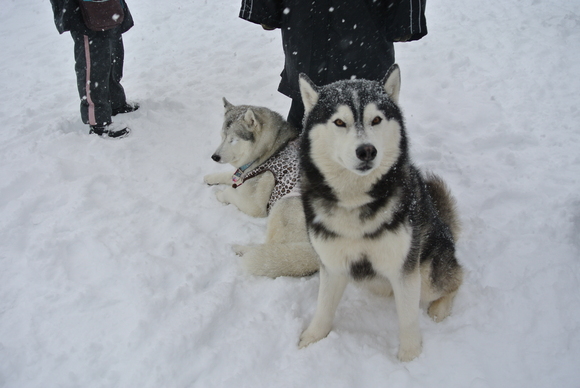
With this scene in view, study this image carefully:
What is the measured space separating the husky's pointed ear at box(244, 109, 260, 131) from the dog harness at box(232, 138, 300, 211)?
386mm

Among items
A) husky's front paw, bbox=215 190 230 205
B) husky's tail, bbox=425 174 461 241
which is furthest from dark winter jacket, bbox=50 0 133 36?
husky's tail, bbox=425 174 461 241

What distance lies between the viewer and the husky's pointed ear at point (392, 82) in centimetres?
224

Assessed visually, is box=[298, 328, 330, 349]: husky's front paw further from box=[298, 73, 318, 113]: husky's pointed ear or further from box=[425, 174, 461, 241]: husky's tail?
box=[298, 73, 318, 113]: husky's pointed ear

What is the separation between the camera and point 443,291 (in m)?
2.50

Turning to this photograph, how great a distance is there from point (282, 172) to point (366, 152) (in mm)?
1837

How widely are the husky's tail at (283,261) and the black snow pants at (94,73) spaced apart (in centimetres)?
323

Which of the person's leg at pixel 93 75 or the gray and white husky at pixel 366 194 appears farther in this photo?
the person's leg at pixel 93 75

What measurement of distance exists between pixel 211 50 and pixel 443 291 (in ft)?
21.0

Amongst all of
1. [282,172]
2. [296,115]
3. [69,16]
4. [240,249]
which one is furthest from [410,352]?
[69,16]

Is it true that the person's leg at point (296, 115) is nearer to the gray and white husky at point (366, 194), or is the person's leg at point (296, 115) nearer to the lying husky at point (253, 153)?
the lying husky at point (253, 153)

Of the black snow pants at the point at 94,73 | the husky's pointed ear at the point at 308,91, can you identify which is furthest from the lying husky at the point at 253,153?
the black snow pants at the point at 94,73

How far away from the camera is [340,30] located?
341 centimetres

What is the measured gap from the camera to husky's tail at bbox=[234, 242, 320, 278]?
2.92 m

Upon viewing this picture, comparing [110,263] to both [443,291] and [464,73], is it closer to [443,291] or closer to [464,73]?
[443,291]
